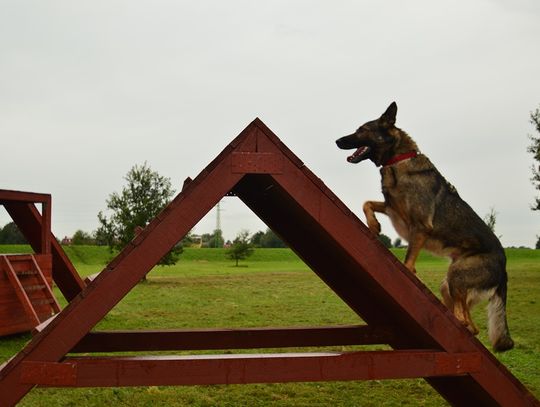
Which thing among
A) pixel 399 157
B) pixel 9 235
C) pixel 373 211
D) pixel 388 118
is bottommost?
pixel 373 211

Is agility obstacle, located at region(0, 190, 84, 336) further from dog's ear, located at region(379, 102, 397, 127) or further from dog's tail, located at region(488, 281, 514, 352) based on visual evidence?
dog's tail, located at region(488, 281, 514, 352)

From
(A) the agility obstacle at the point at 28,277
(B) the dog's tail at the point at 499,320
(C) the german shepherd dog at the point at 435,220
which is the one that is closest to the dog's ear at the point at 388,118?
(C) the german shepherd dog at the point at 435,220

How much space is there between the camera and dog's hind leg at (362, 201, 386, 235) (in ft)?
16.7

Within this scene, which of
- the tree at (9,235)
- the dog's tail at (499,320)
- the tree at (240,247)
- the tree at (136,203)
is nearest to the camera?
the dog's tail at (499,320)

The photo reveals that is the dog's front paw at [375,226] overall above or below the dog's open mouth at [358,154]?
below

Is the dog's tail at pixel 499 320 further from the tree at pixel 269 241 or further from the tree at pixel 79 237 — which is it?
the tree at pixel 269 241

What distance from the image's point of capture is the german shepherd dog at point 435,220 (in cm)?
507

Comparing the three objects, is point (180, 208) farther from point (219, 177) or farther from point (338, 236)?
point (338, 236)

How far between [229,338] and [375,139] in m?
2.23

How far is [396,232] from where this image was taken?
5301 millimetres

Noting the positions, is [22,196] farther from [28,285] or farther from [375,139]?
[375,139]

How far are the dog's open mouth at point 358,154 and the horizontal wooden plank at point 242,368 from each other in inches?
64.1

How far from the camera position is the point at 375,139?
208 inches

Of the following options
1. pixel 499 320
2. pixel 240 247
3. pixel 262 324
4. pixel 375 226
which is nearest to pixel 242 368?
pixel 375 226
